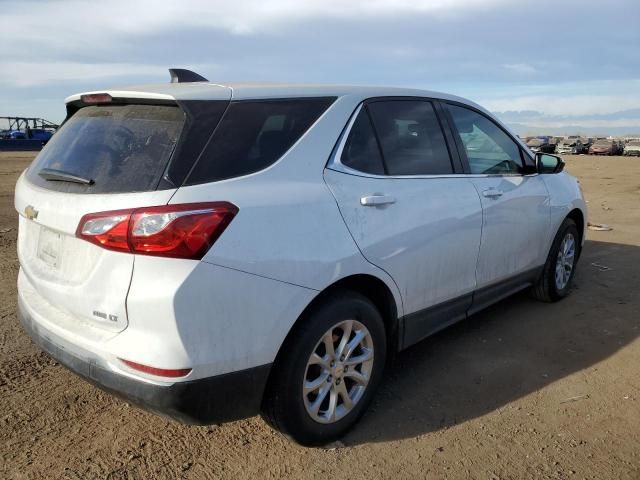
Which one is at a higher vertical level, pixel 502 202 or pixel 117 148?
pixel 117 148

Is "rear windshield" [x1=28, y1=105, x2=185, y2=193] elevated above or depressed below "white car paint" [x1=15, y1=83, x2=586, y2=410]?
above

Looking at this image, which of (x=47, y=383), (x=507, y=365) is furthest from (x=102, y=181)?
(x=507, y=365)

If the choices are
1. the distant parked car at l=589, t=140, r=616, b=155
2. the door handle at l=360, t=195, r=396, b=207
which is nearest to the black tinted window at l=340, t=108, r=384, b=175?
the door handle at l=360, t=195, r=396, b=207

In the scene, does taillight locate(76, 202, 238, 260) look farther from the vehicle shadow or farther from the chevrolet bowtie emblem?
the vehicle shadow

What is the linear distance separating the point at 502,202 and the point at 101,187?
274cm

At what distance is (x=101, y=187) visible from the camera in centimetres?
240

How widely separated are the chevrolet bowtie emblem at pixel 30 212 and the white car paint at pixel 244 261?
0.02m

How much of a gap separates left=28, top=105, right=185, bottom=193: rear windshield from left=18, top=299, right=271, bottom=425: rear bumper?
77 centimetres

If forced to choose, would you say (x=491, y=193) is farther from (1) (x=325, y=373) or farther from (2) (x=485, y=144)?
(1) (x=325, y=373)

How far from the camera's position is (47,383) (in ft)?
11.2

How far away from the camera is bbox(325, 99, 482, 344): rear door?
9.48 feet

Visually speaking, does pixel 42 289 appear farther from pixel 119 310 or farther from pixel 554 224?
pixel 554 224

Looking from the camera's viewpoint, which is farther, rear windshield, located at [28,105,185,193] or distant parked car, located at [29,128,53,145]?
distant parked car, located at [29,128,53,145]

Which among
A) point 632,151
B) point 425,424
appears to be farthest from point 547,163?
point 632,151
